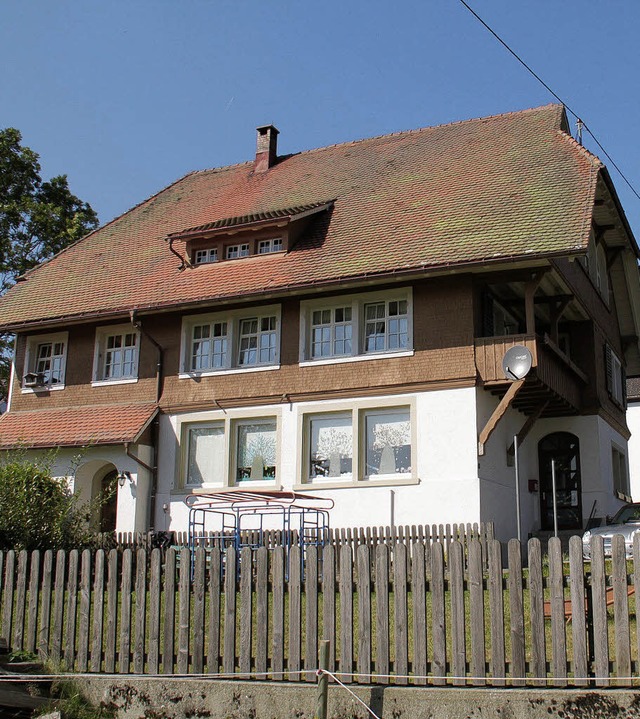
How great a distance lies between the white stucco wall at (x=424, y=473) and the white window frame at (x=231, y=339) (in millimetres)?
1668

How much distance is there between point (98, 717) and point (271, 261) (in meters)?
15.3

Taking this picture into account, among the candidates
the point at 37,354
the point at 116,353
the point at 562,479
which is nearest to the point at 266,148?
the point at 116,353

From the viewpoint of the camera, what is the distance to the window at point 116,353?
→ 24.0 metres

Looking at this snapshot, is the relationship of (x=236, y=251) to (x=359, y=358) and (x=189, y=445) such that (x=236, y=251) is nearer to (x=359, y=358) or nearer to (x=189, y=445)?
(x=359, y=358)

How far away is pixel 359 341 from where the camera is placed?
21.3 meters

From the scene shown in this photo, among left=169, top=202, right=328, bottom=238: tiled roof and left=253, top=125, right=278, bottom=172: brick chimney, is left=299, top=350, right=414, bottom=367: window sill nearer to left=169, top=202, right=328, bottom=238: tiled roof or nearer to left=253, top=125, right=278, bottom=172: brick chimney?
left=169, top=202, right=328, bottom=238: tiled roof

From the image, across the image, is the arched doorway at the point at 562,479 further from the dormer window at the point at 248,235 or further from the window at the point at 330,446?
the dormer window at the point at 248,235

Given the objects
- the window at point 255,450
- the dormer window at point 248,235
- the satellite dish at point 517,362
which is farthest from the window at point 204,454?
the satellite dish at point 517,362

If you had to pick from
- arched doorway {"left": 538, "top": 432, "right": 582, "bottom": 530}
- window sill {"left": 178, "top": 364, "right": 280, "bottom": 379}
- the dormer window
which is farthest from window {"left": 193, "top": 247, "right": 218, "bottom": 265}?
arched doorway {"left": 538, "top": 432, "right": 582, "bottom": 530}

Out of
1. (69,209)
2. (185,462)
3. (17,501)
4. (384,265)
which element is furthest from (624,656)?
(69,209)

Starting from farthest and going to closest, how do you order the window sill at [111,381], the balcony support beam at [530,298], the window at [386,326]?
the window sill at [111,381]
the window at [386,326]
the balcony support beam at [530,298]

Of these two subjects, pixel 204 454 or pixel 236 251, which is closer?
pixel 204 454

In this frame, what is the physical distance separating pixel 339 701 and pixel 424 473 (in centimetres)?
1225

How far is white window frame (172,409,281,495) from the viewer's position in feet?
71.4
